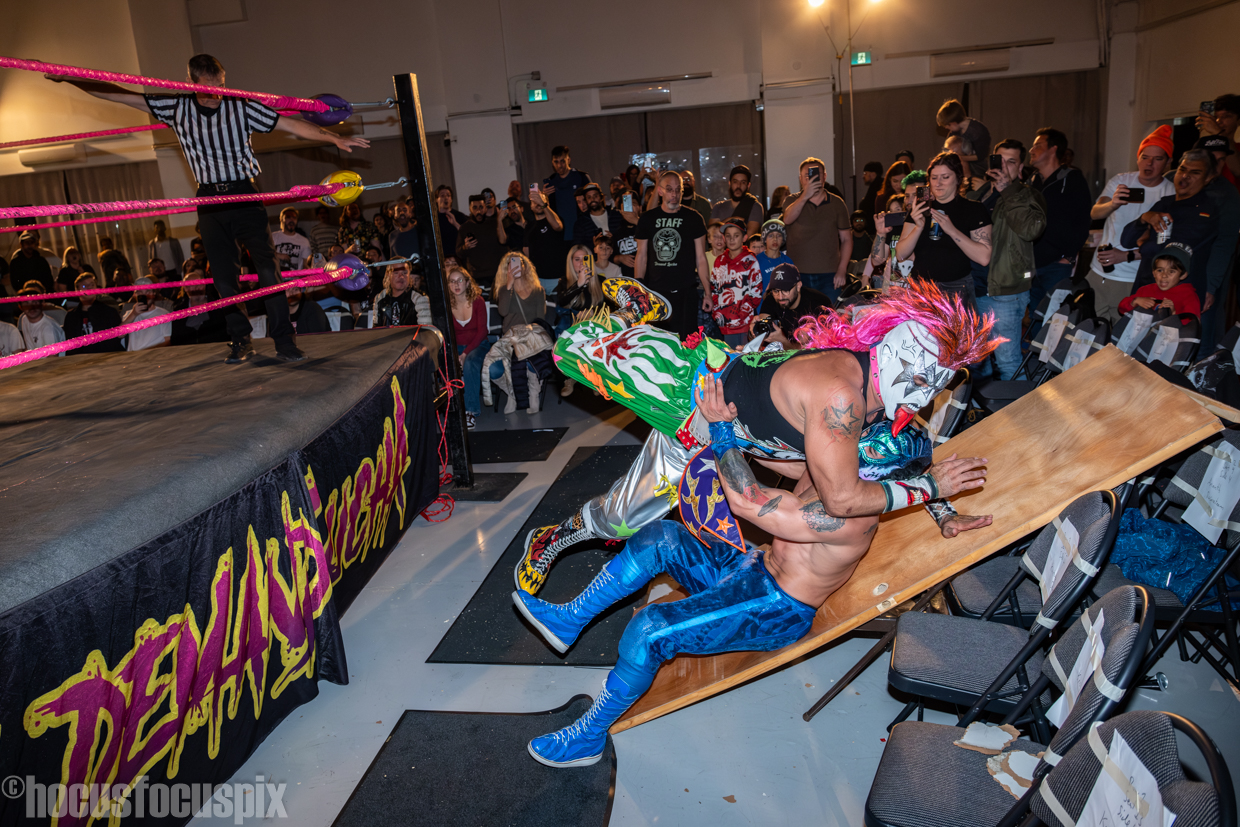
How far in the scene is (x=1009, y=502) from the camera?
2236 mm

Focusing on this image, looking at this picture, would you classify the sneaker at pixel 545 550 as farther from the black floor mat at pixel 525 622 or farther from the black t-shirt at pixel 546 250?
the black t-shirt at pixel 546 250

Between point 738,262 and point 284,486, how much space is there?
164 inches

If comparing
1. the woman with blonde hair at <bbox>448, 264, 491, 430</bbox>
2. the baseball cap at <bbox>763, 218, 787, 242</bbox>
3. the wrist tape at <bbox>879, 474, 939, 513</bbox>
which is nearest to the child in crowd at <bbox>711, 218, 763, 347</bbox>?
the baseball cap at <bbox>763, 218, 787, 242</bbox>

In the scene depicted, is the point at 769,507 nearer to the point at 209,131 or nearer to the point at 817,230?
the point at 209,131

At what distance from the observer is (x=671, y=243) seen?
5.42m

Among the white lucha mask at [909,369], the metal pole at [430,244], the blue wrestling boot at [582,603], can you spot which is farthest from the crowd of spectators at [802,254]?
the white lucha mask at [909,369]

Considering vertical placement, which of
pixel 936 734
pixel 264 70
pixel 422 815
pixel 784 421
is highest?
pixel 264 70

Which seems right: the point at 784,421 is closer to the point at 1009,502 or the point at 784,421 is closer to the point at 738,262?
the point at 1009,502

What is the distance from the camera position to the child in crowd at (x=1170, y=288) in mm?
3998

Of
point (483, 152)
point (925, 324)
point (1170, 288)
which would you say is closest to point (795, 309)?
point (1170, 288)

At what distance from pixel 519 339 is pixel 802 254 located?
2507 mm

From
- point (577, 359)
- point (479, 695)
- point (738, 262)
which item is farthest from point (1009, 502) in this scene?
point (738, 262)

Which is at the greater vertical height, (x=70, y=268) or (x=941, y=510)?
(x=70, y=268)

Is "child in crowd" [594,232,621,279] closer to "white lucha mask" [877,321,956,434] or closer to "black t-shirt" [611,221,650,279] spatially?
"black t-shirt" [611,221,650,279]
